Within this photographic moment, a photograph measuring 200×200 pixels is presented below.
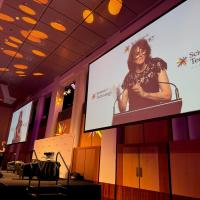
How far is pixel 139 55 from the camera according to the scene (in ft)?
8.20

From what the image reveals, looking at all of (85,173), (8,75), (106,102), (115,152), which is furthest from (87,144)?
(8,75)

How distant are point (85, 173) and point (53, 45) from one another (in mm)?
2465

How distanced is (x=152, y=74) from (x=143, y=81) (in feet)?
0.45

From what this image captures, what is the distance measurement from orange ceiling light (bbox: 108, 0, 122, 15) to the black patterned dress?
113 cm

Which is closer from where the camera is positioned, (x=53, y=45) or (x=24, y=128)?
(x=53, y=45)

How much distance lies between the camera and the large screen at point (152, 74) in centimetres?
189

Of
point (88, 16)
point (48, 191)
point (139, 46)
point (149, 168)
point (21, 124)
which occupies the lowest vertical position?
point (48, 191)

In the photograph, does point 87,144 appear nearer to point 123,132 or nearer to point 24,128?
point 123,132

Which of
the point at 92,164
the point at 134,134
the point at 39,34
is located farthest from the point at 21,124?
the point at 134,134

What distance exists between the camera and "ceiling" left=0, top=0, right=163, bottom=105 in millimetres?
3080

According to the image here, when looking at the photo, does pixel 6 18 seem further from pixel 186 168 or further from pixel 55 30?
pixel 186 168

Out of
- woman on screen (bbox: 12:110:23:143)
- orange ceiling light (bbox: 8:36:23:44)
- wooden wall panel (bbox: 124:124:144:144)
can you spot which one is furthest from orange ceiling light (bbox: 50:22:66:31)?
woman on screen (bbox: 12:110:23:143)

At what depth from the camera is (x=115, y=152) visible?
9.36 ft

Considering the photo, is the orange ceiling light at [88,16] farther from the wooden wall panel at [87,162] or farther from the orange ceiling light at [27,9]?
the wooden wall panel at [87,162]
